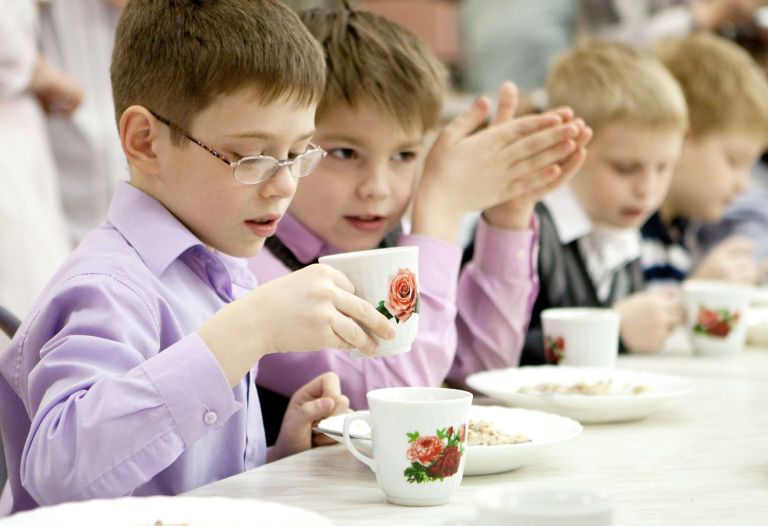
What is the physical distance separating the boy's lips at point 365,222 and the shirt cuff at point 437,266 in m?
0.07

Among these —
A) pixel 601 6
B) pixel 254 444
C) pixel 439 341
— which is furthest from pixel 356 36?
pixel 601 6

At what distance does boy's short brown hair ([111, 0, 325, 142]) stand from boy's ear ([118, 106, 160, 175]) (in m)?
0.02

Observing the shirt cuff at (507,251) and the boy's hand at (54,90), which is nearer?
the shirt cuff at (507,251)

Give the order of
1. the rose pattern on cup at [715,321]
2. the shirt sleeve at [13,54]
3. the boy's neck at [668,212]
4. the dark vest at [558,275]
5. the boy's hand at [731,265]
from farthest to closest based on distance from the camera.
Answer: the boy's neck at [668,212] < the shirt sleeve at [13,54] < the boy's hand at [731,265] < the dark vest at [558,275] < the rose pattern on cup at [715,321]

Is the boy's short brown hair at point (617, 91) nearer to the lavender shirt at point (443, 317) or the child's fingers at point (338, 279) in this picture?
the lavender shirt at point (443, 317)

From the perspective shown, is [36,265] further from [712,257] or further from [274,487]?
[274,487]

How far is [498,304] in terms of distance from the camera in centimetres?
163

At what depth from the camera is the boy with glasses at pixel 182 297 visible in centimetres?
90

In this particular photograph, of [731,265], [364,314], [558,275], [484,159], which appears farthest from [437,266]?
[731,265]

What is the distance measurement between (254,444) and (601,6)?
10.7 feet

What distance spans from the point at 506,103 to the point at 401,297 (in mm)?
657

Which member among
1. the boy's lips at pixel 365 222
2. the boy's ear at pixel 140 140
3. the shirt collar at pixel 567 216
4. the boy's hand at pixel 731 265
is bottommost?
the boy's hand at pixel 731 265

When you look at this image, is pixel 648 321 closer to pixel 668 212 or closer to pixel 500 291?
pixel 500 291

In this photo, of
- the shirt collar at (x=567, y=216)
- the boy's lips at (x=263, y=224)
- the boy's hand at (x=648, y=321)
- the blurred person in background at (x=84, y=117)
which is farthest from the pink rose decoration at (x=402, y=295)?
the blurred person in background at (x=84, y=117)
